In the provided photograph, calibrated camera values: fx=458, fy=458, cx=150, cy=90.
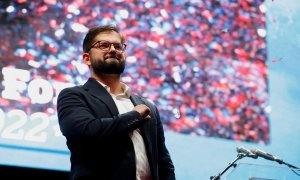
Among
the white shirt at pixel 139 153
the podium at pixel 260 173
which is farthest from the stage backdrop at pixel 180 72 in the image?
the white shirt at pixel 139 153

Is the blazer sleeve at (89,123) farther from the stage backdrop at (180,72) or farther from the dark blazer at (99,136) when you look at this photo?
the stage backdrop at (180,72)

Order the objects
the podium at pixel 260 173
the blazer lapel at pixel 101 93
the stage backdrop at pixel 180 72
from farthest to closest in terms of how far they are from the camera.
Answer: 1. the stage backdrop at pixel 180 72
2. the podium at pixel 260 173
3. the blazer lapel at pixel 101 93

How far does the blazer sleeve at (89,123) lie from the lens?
4.84ft

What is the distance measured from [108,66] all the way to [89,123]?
319 millimetres

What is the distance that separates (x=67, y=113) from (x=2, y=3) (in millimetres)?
1442

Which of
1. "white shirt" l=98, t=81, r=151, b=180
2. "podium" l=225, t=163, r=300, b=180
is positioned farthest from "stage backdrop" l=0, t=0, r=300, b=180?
"white shirt" l=98, t=81, r=151, b=180

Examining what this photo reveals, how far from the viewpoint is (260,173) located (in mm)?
1942

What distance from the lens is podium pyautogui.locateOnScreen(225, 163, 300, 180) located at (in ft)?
6.34

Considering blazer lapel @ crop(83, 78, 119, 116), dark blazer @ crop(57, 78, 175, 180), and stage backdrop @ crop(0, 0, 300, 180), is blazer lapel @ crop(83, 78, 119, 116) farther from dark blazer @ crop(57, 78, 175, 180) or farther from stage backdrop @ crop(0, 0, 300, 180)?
stage backdrop @ crop(0, 0, 300, 180)

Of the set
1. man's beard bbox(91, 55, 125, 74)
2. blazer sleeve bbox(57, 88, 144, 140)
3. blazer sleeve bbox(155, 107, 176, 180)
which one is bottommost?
blazer sleeve bbox(155, 107, 176, 180)

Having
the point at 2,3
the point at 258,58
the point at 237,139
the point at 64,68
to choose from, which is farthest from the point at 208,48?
the point at 2,3

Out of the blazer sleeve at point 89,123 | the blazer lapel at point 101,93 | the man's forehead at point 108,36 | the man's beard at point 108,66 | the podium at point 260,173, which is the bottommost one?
the podium at point 260,173

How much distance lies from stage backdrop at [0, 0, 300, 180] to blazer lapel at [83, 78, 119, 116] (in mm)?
892

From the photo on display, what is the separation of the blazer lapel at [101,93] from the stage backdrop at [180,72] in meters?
0.89
